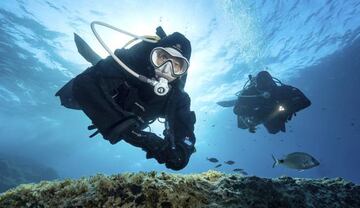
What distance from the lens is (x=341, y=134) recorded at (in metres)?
61.0

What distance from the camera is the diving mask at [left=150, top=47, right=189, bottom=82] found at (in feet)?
13.5

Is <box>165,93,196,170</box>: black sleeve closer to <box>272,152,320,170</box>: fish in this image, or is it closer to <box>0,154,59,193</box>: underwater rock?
<box>272,152,320,170</box>: fish

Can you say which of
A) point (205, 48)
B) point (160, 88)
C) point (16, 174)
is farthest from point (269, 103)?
point (16, 174)

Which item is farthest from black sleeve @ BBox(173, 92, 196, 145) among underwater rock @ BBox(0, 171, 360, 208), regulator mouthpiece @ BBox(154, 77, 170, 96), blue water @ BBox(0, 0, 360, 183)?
blue water @ BBox(0, 0, 360, 183)

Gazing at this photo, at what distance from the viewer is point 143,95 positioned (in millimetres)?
4293

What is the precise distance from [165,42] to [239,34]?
758 inches

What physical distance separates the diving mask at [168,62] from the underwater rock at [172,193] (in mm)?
1600

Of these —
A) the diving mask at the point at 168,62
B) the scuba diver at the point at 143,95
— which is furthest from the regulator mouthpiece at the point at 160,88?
the diving mask at the point at 168,62

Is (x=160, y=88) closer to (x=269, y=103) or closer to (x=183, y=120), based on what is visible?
(x=183, y=120)

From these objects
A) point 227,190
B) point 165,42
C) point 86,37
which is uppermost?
point 86,37

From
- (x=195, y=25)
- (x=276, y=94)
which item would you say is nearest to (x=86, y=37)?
(x=195, y=25)

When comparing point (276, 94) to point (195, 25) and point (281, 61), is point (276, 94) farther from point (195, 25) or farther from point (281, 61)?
point (281, 61)

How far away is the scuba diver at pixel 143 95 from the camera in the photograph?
314 cm

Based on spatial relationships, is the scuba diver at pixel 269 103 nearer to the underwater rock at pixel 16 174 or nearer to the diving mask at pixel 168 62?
the diving mask at pixel 168 62
